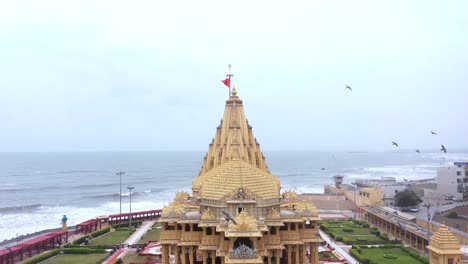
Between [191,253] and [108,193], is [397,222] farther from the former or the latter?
[108,193]

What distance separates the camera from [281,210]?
1006 inches

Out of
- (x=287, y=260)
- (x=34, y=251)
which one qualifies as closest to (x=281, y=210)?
(x=287, y=260)

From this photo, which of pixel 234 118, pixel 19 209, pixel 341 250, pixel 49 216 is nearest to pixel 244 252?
pixel 234 118

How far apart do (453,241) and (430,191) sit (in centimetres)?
4931

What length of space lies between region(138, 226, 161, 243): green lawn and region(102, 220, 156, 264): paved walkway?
2.00 ft

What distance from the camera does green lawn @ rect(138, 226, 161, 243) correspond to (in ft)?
140

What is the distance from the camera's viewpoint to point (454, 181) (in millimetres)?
60781

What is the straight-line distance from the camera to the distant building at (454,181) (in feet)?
194

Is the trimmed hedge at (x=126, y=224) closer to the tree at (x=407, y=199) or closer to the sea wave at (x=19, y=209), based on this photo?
the sea wave at (x=19, y=209)

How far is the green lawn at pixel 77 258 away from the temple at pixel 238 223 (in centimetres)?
1248

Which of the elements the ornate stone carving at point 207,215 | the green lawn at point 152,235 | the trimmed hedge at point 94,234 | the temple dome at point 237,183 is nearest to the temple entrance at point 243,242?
the ornate stone carving at point 207,215

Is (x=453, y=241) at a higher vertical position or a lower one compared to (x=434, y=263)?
higher

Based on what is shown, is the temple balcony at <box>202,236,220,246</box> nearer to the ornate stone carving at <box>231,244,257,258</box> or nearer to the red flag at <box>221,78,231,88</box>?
the ornate stone carving at <box>231,244,257,258</box>

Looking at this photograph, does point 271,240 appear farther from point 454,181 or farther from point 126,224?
point 454,181
